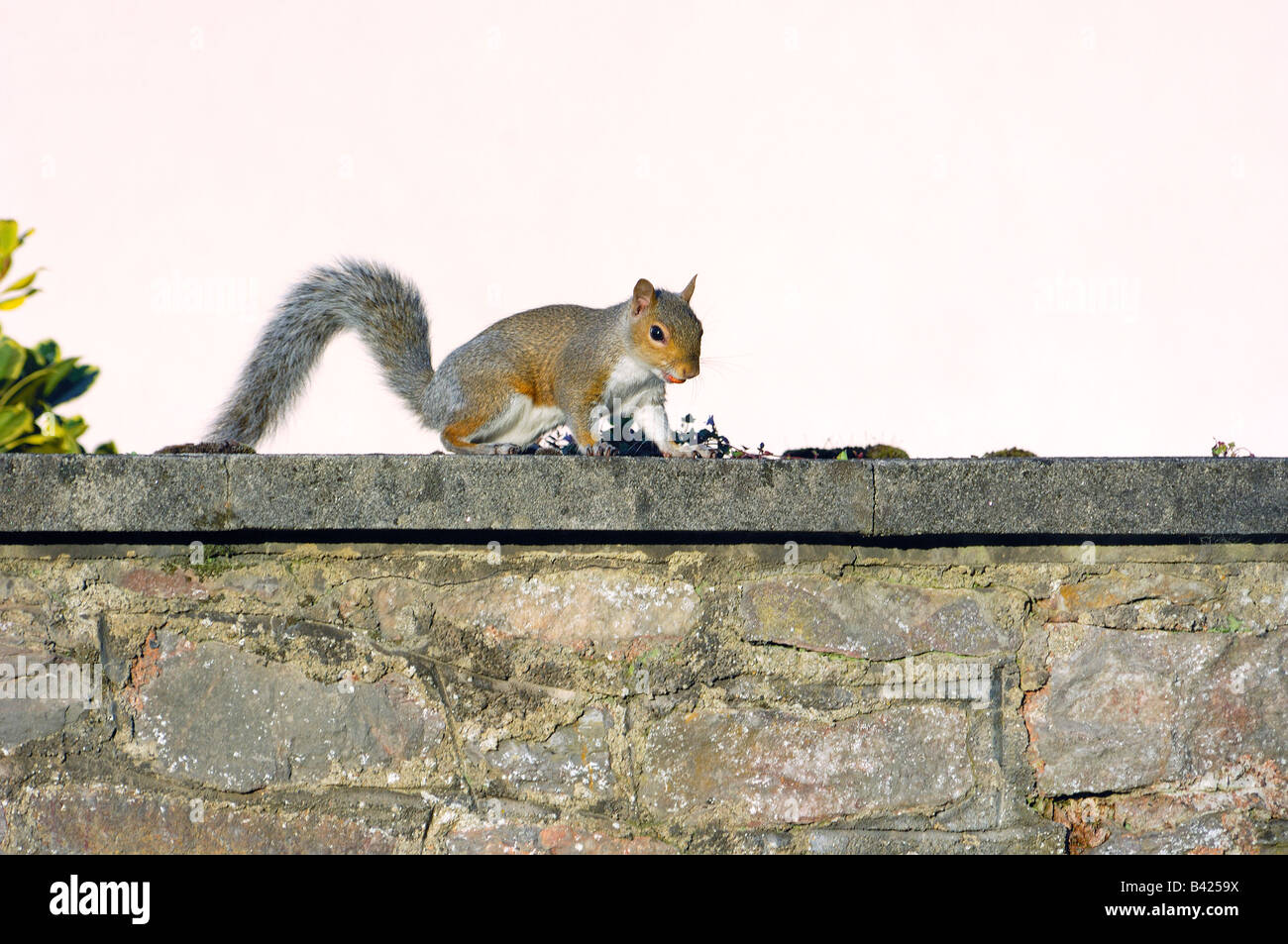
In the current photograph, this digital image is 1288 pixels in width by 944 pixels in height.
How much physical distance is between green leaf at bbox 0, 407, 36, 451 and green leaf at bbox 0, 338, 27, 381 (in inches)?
13.0

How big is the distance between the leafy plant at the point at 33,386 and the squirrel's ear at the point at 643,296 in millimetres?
1958

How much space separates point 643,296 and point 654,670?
4.13 ft

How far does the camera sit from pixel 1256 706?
244 cm

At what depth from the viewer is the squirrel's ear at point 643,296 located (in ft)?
10.3

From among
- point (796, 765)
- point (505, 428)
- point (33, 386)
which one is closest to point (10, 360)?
point (33, 386)

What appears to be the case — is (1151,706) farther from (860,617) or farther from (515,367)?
(515,367)

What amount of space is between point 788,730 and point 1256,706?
1.13 metres

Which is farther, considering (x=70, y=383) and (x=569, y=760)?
(x=70, y=383)

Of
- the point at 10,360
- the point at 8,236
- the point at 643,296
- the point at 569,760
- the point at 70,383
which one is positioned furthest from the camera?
the point at 70,383

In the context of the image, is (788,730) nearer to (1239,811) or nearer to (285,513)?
(1239,811)

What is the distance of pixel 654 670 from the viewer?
2.38 metres

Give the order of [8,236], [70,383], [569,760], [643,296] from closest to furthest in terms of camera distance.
Result: [569,760] → [643,296] → [8,236] → [70,383]

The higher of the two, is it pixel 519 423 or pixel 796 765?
pixel 519 423

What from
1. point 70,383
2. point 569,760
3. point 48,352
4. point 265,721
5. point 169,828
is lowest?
point 169,828
